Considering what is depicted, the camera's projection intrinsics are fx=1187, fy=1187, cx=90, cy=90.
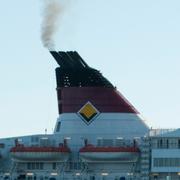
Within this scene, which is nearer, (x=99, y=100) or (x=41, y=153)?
→ (x=41, y=153)

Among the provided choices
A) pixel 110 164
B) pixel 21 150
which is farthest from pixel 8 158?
pixel 110 164

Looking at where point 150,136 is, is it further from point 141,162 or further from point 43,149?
point 43,149

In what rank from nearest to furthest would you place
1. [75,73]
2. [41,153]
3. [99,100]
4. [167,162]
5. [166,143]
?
1. [167,162]
2. [166,143]
3. [41,153]
4. [99,100]
5. [75,73]

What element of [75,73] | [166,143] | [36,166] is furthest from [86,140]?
[166,143]

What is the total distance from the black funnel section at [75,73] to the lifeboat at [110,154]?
9.87 m

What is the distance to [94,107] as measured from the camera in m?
153

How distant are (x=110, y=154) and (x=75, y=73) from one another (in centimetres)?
1301

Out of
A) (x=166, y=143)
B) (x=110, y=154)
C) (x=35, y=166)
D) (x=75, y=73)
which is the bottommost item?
(x=35, y=166)

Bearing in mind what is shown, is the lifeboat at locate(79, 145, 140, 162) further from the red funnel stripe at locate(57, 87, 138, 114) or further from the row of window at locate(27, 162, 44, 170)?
the red funnel stripe at locate(57, 87, 138, 114)

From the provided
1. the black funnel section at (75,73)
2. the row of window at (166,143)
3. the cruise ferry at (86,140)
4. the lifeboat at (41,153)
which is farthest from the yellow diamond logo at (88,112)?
the row of window at (166,143)

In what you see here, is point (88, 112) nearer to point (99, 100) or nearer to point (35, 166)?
point (99, 100)

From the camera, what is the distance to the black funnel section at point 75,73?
15425cm

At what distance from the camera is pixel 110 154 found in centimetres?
14812

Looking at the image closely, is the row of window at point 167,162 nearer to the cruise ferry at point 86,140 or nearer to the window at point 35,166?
the cruise ferry at point 86,140
